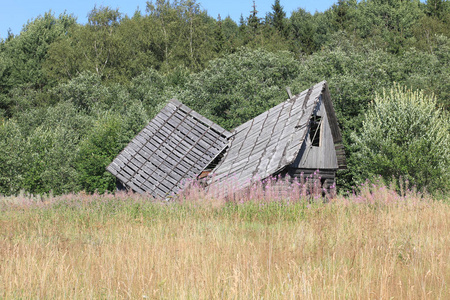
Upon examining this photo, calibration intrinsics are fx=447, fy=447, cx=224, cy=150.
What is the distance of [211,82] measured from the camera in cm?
3459

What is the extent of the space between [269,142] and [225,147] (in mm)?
3187

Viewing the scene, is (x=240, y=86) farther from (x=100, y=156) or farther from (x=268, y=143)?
(x=268, y=143)

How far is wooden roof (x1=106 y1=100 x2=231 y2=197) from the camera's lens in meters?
19.3

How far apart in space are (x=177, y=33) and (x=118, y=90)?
1387 cm

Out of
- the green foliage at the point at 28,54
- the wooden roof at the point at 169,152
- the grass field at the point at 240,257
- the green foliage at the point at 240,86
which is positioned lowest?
the grass field at the point at 240,257

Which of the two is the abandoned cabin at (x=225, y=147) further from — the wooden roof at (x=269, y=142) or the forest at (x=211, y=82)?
the forest at (x=211, y=82)

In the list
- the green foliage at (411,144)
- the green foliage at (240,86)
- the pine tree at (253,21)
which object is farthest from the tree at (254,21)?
the green foliage at (411,144)

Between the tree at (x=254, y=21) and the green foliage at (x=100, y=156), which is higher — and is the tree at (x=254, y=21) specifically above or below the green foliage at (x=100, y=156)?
above

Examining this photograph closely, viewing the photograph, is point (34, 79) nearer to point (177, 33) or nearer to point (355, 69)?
point (177, 33)

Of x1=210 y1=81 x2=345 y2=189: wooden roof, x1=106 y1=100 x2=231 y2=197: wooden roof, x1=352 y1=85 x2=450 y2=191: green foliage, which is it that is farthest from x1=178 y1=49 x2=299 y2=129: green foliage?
x1=210 y1=81 x2=345 y2=189: wooden roof

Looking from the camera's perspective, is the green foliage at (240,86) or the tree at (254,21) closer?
Answer: the green foliage at (240,86)

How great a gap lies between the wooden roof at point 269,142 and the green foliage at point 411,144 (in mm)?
2562

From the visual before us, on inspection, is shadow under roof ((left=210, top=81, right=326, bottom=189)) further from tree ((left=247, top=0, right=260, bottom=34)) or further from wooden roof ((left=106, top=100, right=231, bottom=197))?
tree ((left=247, top=0, right=260, bottom=34))

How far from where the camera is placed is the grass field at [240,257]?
413cm
